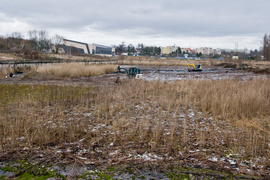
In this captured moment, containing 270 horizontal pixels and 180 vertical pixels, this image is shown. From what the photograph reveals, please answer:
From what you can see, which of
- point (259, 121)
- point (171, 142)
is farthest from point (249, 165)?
point (259, 121)

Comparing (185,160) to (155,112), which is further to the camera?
(155,112)

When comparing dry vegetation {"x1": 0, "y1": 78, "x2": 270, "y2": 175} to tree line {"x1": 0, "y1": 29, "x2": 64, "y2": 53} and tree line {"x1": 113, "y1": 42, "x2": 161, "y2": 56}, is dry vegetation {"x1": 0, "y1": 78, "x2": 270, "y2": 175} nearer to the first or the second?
tree line {"x1": 0, "y1": 29, "x2": 64, "y2": 53}

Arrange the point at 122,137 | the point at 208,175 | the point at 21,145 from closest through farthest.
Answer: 1. the point at 208,175
2. the point at 21,145
3. the point at 122,137

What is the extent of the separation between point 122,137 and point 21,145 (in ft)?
6.27

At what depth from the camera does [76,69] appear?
705 inches

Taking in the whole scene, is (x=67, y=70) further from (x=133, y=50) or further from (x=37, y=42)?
(x=133, y=50)

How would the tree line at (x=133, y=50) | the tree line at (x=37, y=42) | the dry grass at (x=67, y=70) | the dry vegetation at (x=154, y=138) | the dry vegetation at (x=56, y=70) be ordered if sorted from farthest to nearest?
the tree line at (x=133, y=50) < the tree line at (x=37, y=42) < the dry grass at (x=67, y=70) < the dry vegetation at (x=56, y=70) < the dry vegetation at (x=154, y=138)

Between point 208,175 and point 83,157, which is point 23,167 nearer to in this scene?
point 83,157

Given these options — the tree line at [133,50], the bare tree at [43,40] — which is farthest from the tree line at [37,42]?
the tree line at [133,50]

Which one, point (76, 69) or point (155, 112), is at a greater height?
point (76, 69)

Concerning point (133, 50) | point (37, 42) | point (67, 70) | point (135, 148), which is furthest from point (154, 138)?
point (133, 50)

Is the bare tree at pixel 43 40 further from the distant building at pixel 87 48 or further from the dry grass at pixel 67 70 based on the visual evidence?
the dry grass at pixel 67 70

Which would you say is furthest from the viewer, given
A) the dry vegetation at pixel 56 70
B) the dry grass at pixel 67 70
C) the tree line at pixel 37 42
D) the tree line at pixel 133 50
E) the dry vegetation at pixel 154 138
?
the tree line at pixel 133 50

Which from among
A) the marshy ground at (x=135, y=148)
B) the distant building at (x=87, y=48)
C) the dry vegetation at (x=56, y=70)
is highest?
the distant building at (x=87, y=48)
